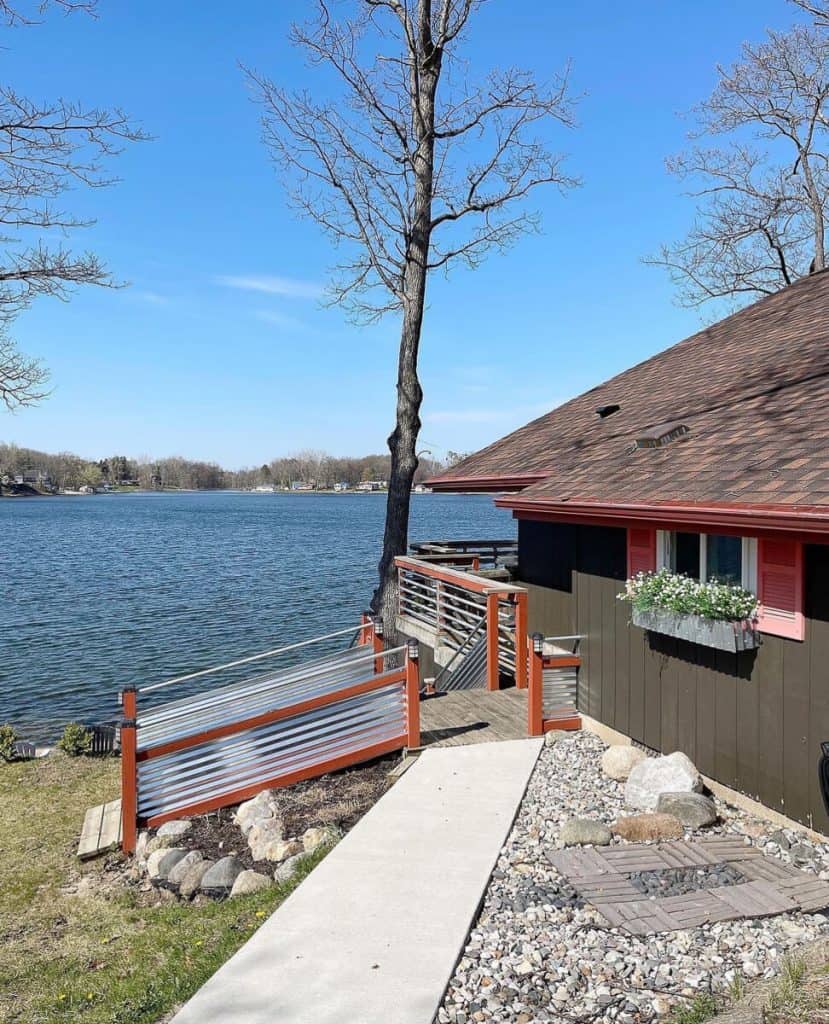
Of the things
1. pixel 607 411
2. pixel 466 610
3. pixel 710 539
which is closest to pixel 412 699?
pixel 710 539

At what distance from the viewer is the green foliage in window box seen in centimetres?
592

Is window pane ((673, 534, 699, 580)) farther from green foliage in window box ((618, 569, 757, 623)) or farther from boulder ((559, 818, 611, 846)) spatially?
boulder ((559, 818, 611, 846))

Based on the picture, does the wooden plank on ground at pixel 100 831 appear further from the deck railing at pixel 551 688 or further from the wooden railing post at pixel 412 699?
the deck railing at pixel 551 688

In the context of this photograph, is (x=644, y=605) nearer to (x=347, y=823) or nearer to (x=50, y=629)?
(x=347, y=823)

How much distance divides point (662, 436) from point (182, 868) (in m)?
6.02

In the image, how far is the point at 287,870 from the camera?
223 inches

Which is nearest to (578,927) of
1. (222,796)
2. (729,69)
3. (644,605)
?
(644,605)

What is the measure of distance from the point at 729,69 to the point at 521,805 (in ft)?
70.5

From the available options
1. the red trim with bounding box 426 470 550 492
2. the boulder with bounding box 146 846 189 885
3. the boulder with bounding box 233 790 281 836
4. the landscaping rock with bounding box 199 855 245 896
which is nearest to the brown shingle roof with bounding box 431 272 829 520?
the red trim with bounding box 426 470 550 492

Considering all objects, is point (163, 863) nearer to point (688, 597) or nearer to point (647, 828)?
point (647, 828)

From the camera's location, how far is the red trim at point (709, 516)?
4.91 meters

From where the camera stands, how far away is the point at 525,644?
9375 mm

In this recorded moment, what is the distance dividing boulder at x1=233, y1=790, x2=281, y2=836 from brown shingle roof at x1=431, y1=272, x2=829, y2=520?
393 centimetres

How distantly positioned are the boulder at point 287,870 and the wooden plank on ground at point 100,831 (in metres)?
2.32
